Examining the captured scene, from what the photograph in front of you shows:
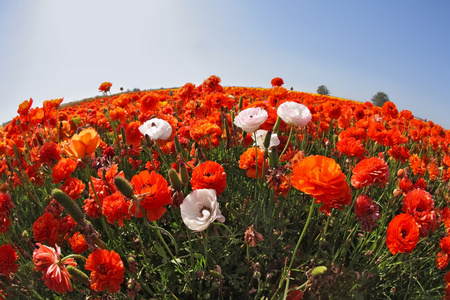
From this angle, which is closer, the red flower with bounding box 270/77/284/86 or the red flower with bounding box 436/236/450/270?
the red flower with bounding box 436/236/450/270

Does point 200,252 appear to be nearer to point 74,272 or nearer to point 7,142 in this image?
point 74,272

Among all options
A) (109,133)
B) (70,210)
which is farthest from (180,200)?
(109,133)

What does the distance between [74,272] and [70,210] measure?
0.28 meters

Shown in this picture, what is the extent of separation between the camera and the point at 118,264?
3.70 feet

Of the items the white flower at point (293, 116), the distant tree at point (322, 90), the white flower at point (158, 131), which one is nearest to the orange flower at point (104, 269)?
the white flower at point (158, 131)

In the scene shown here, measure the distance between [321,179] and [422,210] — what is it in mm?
935

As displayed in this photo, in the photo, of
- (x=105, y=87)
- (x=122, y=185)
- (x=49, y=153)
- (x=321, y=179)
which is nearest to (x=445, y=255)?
(x=321, y=179)

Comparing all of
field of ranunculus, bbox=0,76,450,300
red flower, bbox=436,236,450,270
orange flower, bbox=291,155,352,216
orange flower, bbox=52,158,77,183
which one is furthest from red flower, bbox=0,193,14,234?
red flower, bbox=436,236,450,270

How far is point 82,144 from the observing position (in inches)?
46.8

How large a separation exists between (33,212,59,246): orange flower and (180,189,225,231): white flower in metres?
0.89

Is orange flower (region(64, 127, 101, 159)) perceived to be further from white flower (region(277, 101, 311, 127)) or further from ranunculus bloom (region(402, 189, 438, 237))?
ranunculus bloom (region(402, 189, 438, 237))

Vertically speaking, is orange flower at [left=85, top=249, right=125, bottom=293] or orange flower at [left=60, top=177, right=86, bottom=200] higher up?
orange flower at [left=60, top=177, right=86, bottom=200]

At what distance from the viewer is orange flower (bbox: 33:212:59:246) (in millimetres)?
1431

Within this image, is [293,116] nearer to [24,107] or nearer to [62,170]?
[62,170]
